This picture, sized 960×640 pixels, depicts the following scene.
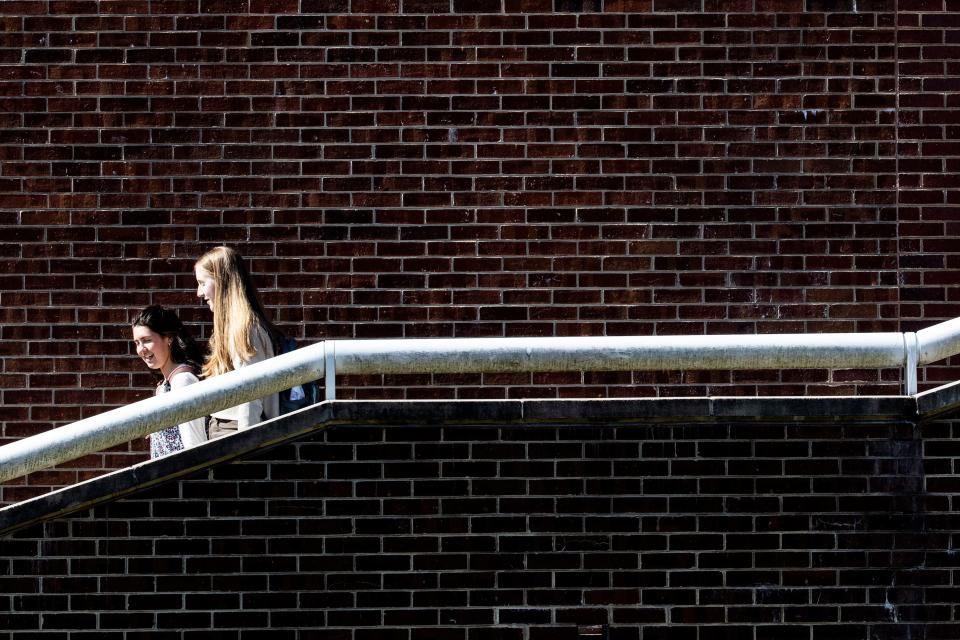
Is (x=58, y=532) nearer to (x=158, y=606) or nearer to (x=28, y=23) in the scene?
(x=158, y=606)

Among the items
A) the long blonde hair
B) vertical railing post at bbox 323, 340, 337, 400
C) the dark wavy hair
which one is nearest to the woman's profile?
the dark wavy hair

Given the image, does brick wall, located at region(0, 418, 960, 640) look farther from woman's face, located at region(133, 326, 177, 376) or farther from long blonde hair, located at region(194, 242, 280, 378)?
woman's face, located at region(133, 326, 177, 376)

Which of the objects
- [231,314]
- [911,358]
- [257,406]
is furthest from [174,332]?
[911,358]

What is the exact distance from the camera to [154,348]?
512 cm

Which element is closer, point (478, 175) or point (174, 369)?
point (174, 369)

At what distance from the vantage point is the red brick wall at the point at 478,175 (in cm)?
604

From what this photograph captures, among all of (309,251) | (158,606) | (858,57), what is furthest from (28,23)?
(858,57)

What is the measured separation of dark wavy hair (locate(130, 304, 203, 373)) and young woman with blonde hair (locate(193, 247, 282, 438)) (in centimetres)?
23

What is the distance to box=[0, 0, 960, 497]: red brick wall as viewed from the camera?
238 inches

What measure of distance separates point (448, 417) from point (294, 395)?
0.71 meters

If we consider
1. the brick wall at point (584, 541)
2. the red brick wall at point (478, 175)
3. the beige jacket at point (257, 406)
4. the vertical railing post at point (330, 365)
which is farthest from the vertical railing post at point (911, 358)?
the beige jacket at point (257, 406)

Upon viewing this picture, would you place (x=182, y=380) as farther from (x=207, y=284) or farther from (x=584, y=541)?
(x=584, y=541)

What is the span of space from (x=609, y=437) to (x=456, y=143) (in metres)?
2.10

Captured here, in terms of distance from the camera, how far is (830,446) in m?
4.69
